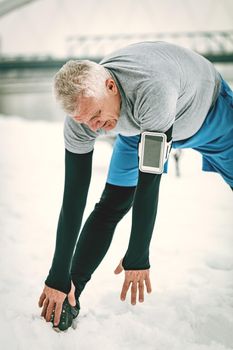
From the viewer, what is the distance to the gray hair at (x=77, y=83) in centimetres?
78

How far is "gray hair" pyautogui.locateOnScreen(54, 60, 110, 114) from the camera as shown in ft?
2.57

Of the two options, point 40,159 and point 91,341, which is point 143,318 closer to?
point 91,341

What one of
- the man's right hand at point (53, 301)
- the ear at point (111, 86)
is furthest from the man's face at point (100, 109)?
the man's right hand at point (53, 301)

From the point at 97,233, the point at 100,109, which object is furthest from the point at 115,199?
the point at 100,109

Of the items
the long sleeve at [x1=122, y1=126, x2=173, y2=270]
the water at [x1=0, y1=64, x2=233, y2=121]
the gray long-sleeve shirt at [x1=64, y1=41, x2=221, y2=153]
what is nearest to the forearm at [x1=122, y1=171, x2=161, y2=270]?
the long sleeve at [x1=122, y1=126, x2=173, y2=270]

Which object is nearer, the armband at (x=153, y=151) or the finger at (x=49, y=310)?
the armband at (x=153, y=151)

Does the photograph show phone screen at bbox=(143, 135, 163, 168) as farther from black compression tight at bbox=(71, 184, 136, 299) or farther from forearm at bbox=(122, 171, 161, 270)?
black compression tight at bbox=(71, 184, 136, 299)

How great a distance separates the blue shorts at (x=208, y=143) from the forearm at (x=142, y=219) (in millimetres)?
224

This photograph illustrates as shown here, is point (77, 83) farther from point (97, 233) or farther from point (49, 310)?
point (49, 310)

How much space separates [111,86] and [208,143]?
0.42m

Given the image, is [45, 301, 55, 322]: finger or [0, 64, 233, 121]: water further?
[0, 64, 233, 121]: water

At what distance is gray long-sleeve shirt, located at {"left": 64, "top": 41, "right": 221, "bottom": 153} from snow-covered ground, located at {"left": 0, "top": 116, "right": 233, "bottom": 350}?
498mm

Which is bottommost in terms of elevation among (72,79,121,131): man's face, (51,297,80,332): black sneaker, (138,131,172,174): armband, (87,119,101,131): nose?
(51,297,80,332): black sneaker

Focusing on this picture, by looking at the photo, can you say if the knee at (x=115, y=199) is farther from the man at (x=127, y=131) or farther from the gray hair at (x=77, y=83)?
the gray hair at (x=77, y=83)
